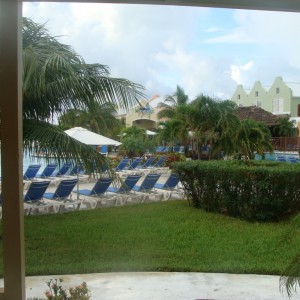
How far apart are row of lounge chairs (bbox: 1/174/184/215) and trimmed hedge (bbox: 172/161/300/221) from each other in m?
0.78

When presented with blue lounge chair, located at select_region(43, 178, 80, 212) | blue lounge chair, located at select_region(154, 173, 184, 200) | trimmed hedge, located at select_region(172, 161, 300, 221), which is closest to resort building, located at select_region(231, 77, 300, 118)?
trimmed hedge, located at select_region(172, 161, 300, 221)

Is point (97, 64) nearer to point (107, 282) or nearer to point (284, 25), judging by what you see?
point (284, 25)

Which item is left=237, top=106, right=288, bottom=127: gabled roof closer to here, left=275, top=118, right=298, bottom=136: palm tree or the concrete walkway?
left=275, top=118, right=298, bottom=136: palm tree

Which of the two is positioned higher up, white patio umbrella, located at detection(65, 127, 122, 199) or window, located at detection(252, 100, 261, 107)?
window, located at detection(252, 100, 261, 107)

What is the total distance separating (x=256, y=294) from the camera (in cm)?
349

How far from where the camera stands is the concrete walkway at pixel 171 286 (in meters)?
3.44

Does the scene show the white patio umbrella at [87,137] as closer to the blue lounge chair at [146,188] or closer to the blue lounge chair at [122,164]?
the blue lounge chair at [122,164]

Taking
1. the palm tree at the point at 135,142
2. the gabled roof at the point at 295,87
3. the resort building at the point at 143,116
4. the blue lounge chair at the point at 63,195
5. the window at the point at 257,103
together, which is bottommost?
the blue lounge chair at the point at 63,195

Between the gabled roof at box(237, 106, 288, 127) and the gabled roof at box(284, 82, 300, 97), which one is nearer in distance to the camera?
the gabled roof at box(284, 82, 300, 97)

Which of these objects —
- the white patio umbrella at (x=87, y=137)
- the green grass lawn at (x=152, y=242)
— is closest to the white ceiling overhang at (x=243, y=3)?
the white patio umbrella at (x=87, y=137)

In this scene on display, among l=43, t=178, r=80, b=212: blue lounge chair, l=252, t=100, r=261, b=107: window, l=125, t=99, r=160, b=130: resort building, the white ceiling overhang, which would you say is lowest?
l=43, t=178, r=80, b=212: blue lounge chair

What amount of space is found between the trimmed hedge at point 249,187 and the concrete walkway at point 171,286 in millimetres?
2336

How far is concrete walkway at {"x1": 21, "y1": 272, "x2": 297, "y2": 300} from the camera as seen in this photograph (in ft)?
11.3

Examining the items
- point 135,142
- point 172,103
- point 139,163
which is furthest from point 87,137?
point 139,163
